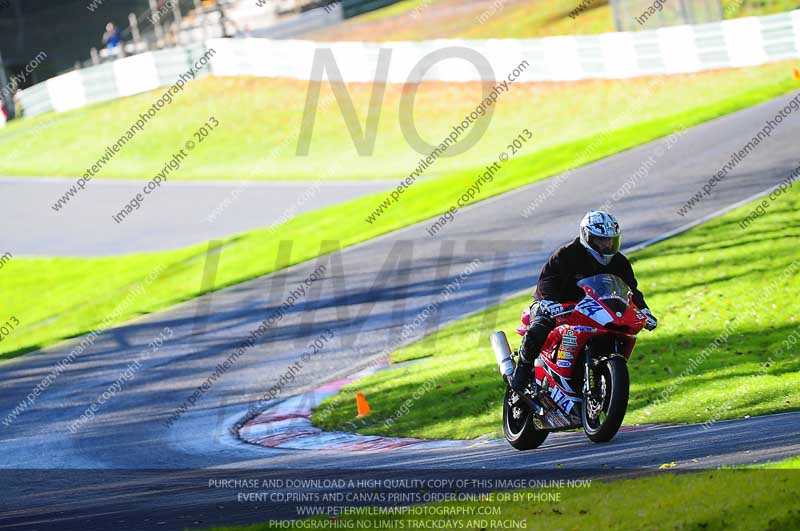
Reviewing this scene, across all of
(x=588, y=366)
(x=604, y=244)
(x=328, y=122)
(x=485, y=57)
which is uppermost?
(x=604, y=244)

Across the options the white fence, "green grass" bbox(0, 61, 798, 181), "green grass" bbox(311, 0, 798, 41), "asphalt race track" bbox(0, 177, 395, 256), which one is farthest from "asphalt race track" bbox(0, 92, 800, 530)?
"green grass" bbox(311, 0, 798, 41)

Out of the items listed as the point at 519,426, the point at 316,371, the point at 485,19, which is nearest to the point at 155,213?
the point at 316,371

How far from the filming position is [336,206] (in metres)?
32.0

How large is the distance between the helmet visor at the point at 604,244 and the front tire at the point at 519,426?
5.64ft

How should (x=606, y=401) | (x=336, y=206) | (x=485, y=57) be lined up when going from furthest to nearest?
(x=485, y=57) < (x=336, y=206) < (x=606, y=401)

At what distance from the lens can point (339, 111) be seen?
45000 millimetres

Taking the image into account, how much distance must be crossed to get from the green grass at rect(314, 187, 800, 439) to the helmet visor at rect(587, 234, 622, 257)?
245 centimetres

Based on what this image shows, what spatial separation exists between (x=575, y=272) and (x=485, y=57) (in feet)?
108

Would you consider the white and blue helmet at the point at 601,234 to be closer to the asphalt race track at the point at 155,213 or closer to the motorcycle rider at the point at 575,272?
the motorcycle rider at the point at 575,272

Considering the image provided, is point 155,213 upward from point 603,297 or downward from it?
downward

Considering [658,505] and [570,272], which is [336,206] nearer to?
[570,272]

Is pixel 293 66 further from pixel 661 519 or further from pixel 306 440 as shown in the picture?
pixel 661 519

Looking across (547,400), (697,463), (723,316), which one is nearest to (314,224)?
(723,316)

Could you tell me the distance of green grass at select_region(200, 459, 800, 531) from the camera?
6.46m
